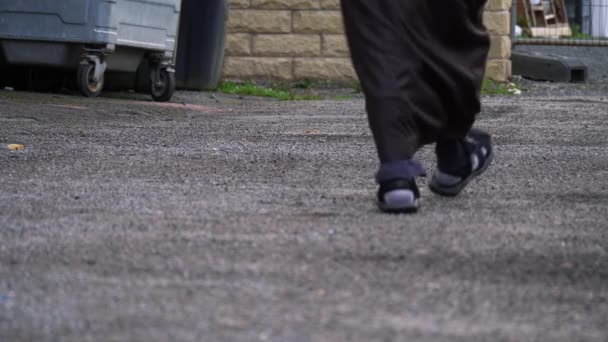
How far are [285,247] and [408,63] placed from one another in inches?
35.8

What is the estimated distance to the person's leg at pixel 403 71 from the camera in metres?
3.65

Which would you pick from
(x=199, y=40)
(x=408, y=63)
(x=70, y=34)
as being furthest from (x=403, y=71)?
(x=199, y=40)

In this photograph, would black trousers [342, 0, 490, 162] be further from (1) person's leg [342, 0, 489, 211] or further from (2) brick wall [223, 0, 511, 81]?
(2) brick wall [223, 0, 511, 81]

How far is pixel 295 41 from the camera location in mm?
12297

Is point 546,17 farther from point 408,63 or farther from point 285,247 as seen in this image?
point 285,247

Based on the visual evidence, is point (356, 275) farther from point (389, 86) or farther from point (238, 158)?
point (238, 158)

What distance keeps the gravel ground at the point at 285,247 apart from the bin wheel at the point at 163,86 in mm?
3639

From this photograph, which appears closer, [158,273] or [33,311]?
[33,311]

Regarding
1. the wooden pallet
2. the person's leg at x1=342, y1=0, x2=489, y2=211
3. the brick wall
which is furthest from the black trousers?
the wooden pallet

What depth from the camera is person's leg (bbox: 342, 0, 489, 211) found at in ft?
12.0

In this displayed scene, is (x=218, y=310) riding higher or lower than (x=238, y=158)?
higher

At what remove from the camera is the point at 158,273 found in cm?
274

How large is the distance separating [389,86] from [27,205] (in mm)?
1267

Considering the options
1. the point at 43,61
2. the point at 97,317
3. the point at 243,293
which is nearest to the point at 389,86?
the point at 243,293
